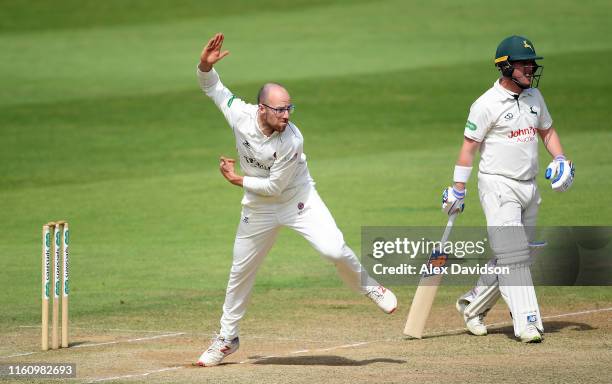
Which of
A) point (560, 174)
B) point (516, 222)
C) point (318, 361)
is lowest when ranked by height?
point (318, 361)

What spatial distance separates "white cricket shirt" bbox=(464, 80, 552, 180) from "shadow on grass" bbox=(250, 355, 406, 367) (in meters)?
1.99

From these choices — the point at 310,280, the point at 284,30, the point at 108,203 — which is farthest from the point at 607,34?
the point at 310,280

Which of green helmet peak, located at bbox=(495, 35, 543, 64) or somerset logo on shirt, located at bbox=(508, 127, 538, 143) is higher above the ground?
green helmet peak, located at bbox=(495, 35, 543, 64)

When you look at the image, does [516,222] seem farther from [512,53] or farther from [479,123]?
[512,53]

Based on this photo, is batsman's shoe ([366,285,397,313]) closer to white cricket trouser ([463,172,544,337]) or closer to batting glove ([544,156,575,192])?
white cricket trouser ([463,172,544,337])

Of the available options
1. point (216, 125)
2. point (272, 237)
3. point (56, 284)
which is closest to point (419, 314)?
point (272, 237)

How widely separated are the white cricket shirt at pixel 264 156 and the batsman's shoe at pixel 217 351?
113 centimetres

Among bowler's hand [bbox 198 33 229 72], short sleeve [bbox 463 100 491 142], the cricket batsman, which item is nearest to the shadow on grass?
the cricket batsman

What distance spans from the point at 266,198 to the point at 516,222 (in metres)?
2.23

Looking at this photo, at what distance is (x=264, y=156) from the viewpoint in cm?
A: 946

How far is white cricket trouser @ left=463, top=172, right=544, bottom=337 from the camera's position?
1022cm

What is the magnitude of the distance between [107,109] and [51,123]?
164cm

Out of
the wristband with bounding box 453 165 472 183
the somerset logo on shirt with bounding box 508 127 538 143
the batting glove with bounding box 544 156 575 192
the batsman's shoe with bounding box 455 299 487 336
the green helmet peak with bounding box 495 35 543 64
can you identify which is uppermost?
the green helmet peak with bounding box 495 35 543 64

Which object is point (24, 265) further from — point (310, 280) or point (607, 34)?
point (607, 34)
